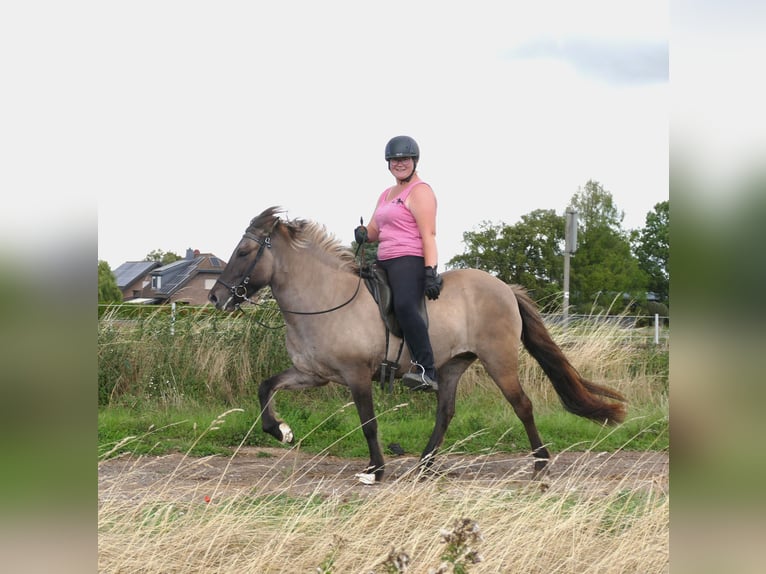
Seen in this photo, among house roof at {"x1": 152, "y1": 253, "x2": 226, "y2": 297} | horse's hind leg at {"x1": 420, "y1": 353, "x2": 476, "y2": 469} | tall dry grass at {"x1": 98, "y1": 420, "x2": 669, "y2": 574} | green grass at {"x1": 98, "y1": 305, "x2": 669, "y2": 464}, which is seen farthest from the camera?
house roof at {"x1": 152, "y1": 253, "x2": 226, "y2": 297}

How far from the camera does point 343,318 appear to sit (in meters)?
6.28

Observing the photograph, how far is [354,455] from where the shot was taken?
741 centimetres

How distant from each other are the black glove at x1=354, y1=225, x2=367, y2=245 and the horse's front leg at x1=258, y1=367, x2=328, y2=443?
127 cm

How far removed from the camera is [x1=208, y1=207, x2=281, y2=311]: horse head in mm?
6090

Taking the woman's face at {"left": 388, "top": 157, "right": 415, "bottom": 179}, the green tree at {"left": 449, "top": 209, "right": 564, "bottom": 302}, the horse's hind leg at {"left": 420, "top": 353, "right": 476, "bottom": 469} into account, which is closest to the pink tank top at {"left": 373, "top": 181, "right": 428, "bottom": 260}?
the woman's face at {"left": 388, "top": 157, "right": 415, "bottom": 179}

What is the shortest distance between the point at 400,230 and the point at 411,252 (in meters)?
0.21

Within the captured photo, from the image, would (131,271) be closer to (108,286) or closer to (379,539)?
(108,286)

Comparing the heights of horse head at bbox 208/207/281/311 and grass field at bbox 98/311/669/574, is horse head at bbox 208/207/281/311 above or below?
above

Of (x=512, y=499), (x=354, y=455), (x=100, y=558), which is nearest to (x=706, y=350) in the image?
(x=100, y=558)

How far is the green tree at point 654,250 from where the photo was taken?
45188 mm

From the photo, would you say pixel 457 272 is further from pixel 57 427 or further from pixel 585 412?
pixel 57 427

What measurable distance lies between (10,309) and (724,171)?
51.9 inches

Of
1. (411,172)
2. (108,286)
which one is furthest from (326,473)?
(108,286)

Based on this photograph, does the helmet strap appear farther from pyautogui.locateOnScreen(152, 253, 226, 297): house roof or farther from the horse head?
pyautogui.locateOnScreen(152, 253, 226, 297): house roof
